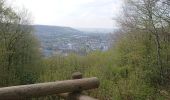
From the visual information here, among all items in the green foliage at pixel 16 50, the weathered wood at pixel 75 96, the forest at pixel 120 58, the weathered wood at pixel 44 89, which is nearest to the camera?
the weathered wood at pixel 44 89

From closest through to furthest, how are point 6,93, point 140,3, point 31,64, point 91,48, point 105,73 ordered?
point 6,93, point 140,3, point 105,73, point 31,64, point 91,48

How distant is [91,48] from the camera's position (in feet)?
86.6

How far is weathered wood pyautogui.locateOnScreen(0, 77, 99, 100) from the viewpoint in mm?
3189

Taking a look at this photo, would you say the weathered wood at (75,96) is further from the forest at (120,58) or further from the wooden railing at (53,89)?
the forest at (120,58)

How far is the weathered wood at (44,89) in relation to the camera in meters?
3.19

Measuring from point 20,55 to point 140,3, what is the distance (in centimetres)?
980

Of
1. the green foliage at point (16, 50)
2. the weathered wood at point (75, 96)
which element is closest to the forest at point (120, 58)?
the green foliage at point (16, 50)

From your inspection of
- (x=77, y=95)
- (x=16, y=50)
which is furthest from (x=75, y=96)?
(x=16, y=50)

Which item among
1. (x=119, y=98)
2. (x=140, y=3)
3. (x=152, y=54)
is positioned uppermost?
(x=140, y=3)

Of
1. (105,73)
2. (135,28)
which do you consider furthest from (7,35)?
(135,28)

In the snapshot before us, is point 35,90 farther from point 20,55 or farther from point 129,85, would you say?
point 20,55

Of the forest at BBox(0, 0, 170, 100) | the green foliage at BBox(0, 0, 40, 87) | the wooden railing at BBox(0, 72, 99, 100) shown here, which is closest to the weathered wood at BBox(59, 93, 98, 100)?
the wooden railing at BBox(0, 72, 99, 100)

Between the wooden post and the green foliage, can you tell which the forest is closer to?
the green foliage

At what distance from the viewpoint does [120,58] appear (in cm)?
2106
